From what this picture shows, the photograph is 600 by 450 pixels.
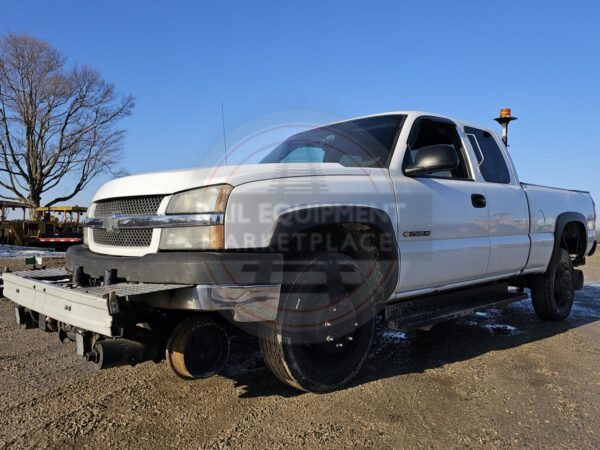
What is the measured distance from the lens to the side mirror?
351 centimetres

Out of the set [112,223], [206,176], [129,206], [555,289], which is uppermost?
[206,176]

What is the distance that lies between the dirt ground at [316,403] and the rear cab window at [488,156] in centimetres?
169

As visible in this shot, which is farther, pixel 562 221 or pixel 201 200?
pixel 562 221

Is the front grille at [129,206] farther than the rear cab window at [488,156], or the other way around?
the rear cab window at [488,156]

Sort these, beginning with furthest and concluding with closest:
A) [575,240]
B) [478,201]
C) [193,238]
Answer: [575,240] → [478,201] → [193,238]

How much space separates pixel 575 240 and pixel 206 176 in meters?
5.49

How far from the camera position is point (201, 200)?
2.73 meters

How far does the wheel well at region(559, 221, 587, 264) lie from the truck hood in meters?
3.95

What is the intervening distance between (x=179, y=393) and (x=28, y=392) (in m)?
1.01

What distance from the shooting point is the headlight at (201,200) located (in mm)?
2689

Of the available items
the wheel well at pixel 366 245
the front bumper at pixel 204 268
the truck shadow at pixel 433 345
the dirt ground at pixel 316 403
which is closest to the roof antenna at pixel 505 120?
the truck shadow at pixel 433 345

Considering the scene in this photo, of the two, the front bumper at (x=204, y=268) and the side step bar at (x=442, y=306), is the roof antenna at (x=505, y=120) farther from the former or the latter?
the front bumper at (x=204, y=268)

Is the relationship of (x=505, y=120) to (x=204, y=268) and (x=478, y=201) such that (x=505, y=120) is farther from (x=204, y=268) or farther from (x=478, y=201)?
(x=204, y=268)

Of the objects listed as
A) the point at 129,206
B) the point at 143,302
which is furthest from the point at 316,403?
the point at 129,206
